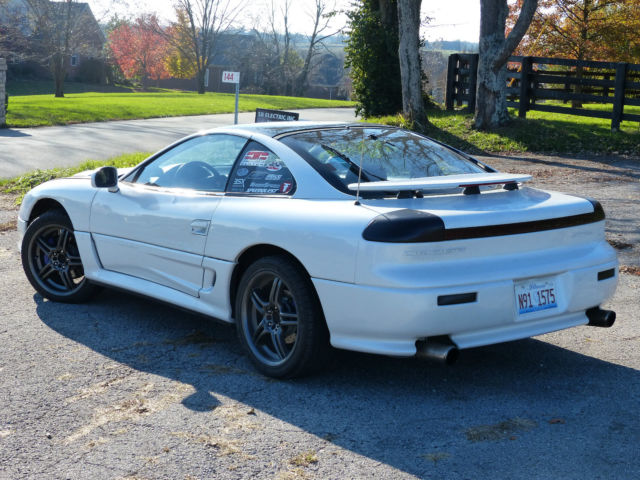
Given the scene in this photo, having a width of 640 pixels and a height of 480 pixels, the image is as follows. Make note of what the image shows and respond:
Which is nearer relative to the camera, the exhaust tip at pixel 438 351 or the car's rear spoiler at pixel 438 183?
the exhaust tip at pixel 438 351

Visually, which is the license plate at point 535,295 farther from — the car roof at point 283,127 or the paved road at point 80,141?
the paved road at point 80,141

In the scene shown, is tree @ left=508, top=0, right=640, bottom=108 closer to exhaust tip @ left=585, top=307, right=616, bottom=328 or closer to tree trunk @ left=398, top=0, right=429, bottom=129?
tree trunk @ left=398, top=0, right=429, bottom=129

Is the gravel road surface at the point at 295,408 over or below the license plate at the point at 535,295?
below

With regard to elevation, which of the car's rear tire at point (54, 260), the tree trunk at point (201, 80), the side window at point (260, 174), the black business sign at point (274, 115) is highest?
the tree trunk at point (201, 80)

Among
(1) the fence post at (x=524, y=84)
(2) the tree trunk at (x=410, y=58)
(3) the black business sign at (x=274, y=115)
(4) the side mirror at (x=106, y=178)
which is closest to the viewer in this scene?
(4) the side mirror at (x=106, y=178)

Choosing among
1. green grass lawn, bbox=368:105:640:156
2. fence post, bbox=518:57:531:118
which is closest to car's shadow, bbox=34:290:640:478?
green grass lawn, bbox=368:105:640:156

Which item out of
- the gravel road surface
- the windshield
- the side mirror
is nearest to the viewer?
the gravel road surface

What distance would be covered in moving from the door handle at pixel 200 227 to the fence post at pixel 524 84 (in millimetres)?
16187

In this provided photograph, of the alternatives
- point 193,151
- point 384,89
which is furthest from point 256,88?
point 193,151

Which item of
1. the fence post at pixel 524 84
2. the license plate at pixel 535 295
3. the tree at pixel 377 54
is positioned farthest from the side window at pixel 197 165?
the tree at pixel 377 54

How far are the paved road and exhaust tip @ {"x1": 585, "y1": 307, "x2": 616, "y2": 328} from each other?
1140 centimetres

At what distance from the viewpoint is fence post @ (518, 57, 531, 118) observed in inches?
769

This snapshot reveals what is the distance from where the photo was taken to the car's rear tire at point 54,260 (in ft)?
19.7

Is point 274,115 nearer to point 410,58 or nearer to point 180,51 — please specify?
point 410,58
